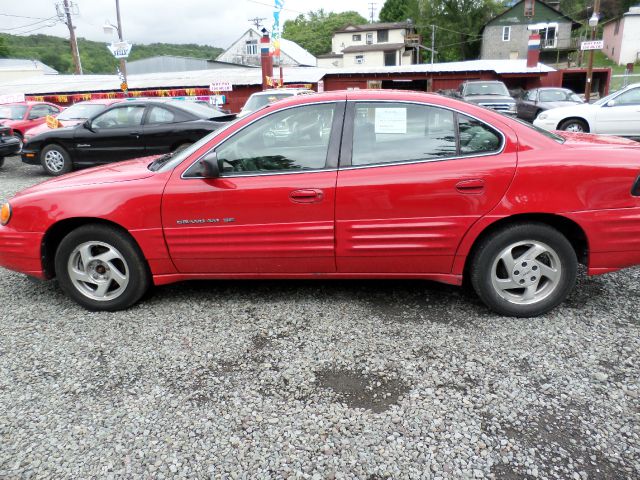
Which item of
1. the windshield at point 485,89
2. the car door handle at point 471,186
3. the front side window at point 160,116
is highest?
the windshield at point 485,89

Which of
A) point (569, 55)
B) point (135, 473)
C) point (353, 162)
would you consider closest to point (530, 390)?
point (353, 162)

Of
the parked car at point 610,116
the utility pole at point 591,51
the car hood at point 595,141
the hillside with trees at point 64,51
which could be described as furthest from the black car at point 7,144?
the hillside with trees at point 64,51

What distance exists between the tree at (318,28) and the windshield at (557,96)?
67.9 m

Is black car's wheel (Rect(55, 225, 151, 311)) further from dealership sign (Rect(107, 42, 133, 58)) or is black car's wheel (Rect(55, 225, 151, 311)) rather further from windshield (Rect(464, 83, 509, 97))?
windshield (Rect(464, 83, 509, 97))

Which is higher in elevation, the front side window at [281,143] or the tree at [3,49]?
the tree at [3,49]

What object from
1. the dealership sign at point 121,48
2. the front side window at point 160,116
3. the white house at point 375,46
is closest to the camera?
the front side window at point 160,116

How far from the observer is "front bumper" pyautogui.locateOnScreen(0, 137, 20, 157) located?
11070 millimetres

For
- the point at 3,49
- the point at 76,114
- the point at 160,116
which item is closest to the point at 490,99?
the point at 160,116

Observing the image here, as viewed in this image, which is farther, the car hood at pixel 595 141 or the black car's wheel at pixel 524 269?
the car hood at pixel 595 141

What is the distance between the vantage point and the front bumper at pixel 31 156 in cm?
1005

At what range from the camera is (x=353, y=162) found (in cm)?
330

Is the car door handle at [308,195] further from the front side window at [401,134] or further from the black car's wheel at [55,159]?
the black car's wheel at [55,159]

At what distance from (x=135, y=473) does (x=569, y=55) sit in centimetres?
5796

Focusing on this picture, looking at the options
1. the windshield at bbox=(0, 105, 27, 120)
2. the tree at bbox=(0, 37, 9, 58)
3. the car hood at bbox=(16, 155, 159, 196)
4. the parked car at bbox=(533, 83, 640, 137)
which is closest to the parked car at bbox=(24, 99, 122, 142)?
the windshield at bbox=(0, 105, 27, 120)
